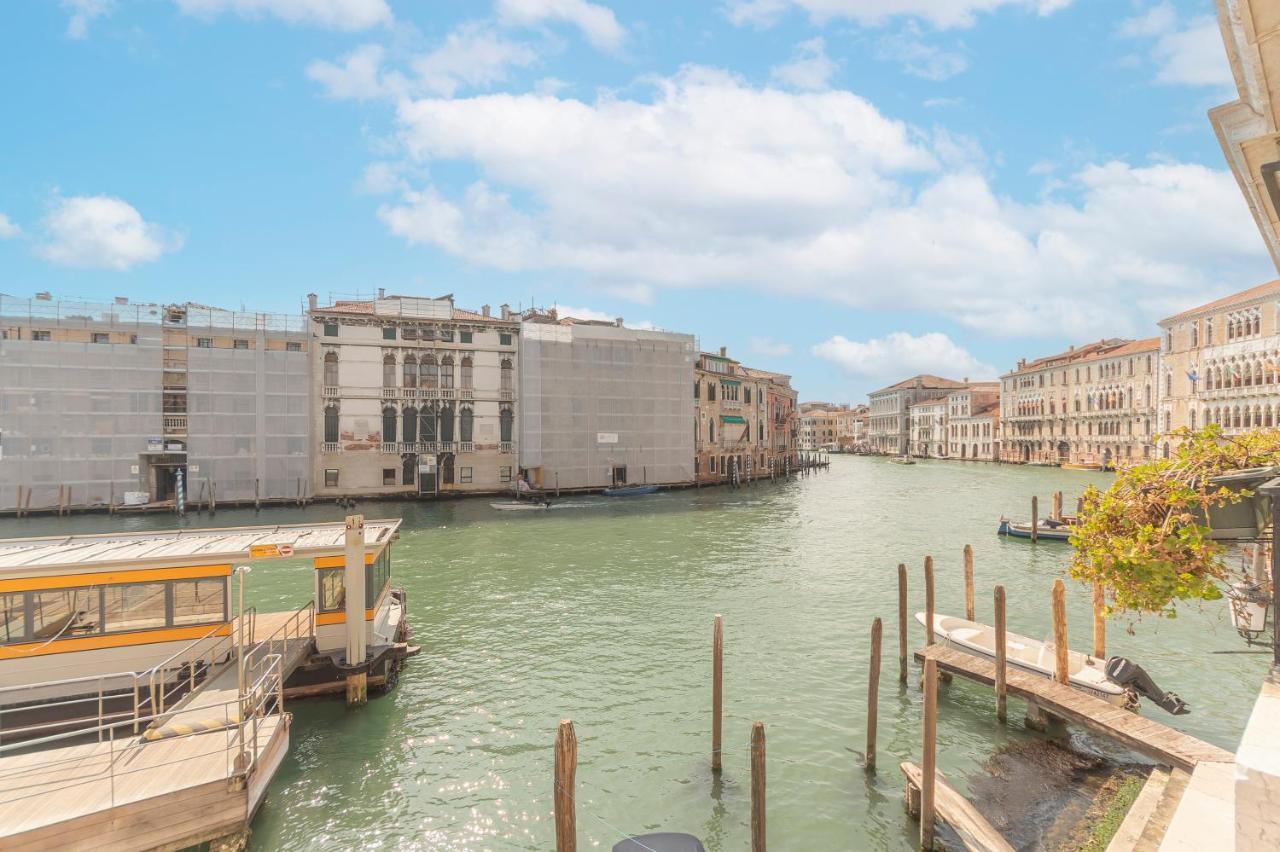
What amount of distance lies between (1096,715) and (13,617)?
14178mm

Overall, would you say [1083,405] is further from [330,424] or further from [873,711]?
[873,711]

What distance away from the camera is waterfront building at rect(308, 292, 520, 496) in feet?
120

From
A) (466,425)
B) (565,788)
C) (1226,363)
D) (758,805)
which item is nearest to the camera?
(565,788)

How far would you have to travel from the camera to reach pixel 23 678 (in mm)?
8367

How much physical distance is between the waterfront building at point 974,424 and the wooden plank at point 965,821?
79405 millimetres

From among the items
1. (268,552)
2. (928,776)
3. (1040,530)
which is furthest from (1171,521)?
(1040,530)

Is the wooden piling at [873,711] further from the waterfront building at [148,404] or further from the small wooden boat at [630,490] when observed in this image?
the waterfront building at [148,404]

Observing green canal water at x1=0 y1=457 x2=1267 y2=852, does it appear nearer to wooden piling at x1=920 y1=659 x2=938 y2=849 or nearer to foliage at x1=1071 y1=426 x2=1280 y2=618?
wooden piling at x1=920 y1=659 x2=938 y2=849

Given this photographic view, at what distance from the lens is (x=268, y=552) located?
381 inches

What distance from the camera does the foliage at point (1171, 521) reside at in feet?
15.1

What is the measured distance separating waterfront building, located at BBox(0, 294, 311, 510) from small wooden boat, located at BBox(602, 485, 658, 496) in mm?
17007

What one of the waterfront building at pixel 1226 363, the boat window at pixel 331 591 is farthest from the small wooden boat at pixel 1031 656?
the waterfront building at pixel 1226 363

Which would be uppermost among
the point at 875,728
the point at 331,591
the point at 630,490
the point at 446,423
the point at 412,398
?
the point at 412,398

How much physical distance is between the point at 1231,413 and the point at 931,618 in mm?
47294
